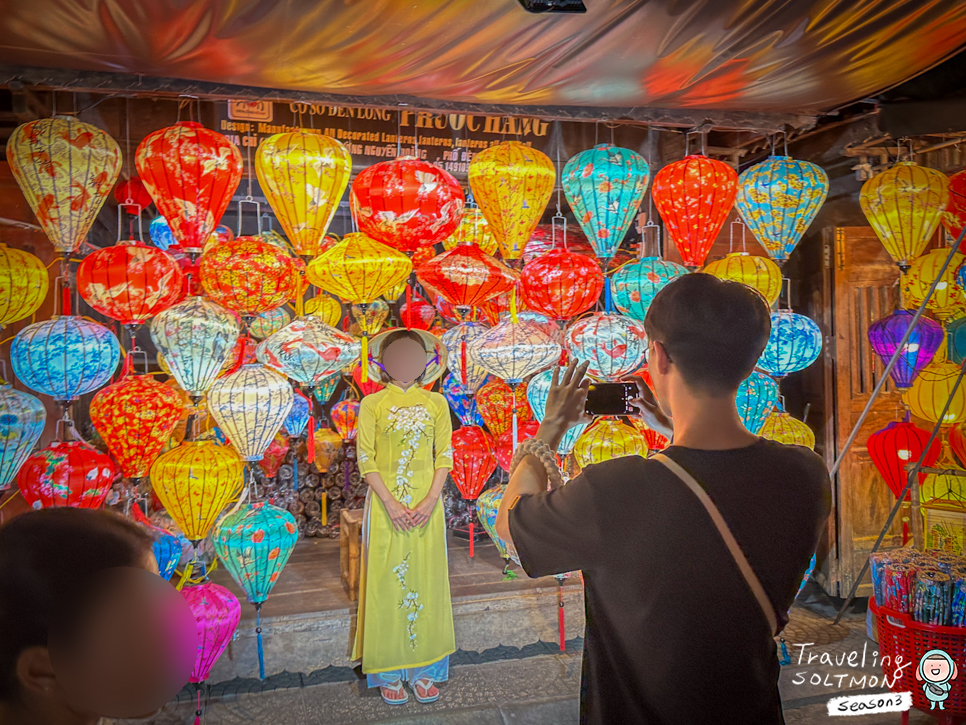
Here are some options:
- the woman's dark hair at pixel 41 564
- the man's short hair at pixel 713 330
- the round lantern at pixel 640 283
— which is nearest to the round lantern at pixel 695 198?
the round lantern at pixel 640 283

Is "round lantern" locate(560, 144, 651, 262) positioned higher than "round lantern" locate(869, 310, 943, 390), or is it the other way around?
"round lantern" locate(560, 144, 651, 262)

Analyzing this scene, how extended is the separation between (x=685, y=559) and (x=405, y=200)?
5.97ft

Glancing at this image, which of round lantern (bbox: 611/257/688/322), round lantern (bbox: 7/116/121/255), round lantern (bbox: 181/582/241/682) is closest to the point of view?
round lantern (bbox: 7/116/121/255)

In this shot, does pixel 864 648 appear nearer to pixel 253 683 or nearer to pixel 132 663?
pixel 253 683

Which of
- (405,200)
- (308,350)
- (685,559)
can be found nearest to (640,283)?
(405,200)

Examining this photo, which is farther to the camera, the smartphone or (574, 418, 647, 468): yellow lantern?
(574, 418, 647, 468): yellow lantern

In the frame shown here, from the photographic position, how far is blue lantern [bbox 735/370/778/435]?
3.13 m

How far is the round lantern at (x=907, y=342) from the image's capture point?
3.47m

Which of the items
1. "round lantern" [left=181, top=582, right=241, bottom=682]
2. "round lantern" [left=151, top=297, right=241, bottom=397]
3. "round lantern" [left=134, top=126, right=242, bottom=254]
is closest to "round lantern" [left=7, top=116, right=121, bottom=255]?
"round lantern" [left=134, top=126, right=242, bottom=254]

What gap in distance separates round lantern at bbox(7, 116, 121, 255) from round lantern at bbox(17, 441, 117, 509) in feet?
2.85

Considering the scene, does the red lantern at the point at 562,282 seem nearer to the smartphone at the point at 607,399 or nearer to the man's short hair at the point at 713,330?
the smartphone at the point at 607,399

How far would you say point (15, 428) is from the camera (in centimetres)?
241

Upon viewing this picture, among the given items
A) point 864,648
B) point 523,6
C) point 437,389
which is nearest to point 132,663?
point 523,6

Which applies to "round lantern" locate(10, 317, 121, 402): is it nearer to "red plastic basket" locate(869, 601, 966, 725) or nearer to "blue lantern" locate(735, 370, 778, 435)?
"blue lantern" locate(735, 370, 778, 435)
